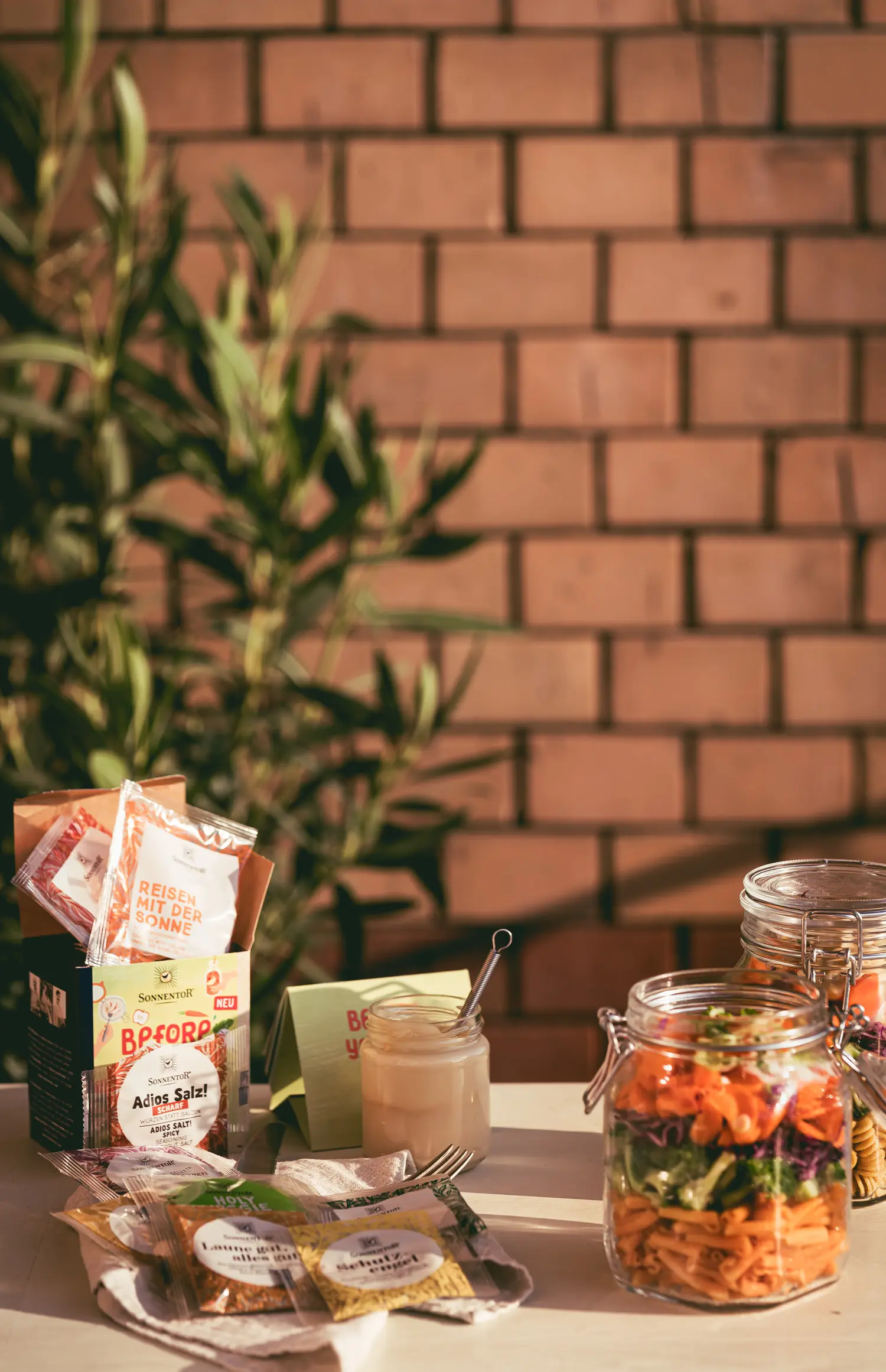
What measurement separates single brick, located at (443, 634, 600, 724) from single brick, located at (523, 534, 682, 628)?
41 millimetres

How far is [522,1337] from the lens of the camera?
65 cm

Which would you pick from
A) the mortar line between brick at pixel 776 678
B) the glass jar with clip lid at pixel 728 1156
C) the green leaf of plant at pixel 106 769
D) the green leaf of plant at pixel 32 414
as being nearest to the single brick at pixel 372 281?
the green leaf of plant at pixel 32 414

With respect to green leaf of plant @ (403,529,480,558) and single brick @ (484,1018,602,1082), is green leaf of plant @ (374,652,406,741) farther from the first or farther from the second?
single brick @ (484,1018,602,1082)

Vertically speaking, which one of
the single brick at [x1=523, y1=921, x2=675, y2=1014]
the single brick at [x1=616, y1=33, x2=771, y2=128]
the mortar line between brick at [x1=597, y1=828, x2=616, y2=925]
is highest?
the single brick at [x1=616, y1=33, x2=771, y2=128]

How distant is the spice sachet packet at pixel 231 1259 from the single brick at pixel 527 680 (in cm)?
116

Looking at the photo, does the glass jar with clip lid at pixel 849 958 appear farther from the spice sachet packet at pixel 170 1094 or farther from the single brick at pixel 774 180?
the single brick at pixel 774 180

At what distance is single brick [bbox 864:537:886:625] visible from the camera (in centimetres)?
183

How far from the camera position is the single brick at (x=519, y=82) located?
177cm

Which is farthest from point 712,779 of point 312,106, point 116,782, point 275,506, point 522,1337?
point 522,1337

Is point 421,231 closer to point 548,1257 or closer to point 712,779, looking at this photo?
point 712,779

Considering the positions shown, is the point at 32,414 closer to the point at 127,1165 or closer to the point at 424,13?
the point at 424,13

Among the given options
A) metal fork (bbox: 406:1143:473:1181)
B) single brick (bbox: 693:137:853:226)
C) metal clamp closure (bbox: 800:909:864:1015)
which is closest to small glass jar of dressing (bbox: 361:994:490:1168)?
metal fork (bbox: 406:1143:473:1181)

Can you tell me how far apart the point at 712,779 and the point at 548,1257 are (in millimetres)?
1184

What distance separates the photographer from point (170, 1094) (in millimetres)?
828
